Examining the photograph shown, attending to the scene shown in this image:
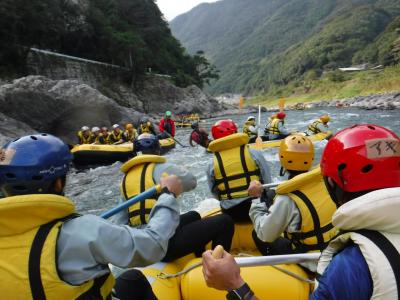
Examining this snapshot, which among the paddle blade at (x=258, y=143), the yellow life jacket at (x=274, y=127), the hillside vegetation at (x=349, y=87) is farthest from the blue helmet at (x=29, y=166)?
the hillside vegetation at (x=349, y=87)

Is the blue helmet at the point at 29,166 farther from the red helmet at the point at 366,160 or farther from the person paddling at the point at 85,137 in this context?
the person paddling at the point at 85,137

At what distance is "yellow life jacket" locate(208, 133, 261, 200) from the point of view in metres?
3.77

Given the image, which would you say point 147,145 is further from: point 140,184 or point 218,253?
point 218,253

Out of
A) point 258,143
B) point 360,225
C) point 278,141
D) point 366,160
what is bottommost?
point 278,141

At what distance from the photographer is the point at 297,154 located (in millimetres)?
3016

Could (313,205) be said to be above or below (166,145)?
above

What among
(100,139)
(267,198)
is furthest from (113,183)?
(267,198)

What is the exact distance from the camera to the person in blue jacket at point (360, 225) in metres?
1.10

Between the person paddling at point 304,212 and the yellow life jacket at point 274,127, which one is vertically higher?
the person paddling at point 304,212

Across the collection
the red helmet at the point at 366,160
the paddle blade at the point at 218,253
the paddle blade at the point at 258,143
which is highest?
the red helmet at the point at 366,160

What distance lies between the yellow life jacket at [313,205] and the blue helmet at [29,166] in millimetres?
1431

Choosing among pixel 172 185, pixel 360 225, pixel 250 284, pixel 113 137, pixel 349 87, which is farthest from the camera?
pixel 349 87

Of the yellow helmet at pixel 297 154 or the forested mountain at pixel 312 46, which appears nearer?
the yellow helmet at pixel 297 154

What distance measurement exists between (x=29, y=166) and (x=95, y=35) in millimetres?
38879
